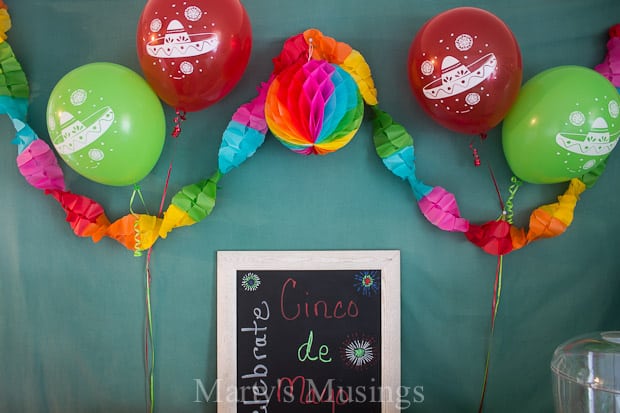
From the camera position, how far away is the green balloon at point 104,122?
140cm

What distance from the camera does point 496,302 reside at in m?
1.69

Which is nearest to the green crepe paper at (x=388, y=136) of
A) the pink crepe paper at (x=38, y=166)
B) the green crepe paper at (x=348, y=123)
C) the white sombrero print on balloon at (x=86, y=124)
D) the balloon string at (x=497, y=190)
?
the green crepe paper at (x=348, y=123)

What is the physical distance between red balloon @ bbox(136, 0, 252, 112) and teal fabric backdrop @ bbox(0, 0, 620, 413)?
0.75 feet

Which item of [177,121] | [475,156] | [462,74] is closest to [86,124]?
[177,121]

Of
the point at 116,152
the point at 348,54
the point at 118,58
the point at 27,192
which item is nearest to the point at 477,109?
the point at 348,54

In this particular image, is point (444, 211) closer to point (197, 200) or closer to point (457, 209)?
point (457, 209)

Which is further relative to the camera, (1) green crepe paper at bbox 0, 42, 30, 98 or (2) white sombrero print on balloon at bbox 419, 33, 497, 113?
(1) green crepe paper at bbox 0, 42, 30, 98

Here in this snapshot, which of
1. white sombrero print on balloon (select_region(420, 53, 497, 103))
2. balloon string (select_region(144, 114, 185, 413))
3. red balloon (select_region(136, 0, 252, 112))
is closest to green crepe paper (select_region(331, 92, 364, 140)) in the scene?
white sombrero print on balloon (select_region(420, 53, 497, 103))

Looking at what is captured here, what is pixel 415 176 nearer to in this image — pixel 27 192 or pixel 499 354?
pixel 499 354

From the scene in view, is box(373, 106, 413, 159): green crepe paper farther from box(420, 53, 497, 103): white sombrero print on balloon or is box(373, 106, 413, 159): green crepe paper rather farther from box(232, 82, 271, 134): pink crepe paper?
box(232, 82, 271, 134): pink crepe paper

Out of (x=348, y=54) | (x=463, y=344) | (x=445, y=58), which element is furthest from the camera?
(x=463, y=344)

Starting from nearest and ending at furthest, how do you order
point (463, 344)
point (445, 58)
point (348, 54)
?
point (445, 58) → point (348, 54) → point (463, 344)

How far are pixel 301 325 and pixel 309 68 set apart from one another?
79cm

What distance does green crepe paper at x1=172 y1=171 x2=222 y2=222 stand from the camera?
1.57 m
